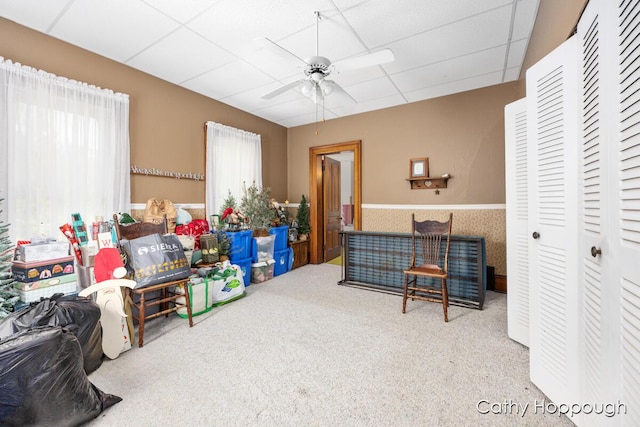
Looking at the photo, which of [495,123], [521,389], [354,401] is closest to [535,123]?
[521,389]

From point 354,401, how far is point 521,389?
3.42ft

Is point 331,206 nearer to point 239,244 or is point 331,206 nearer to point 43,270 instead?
point 239,244

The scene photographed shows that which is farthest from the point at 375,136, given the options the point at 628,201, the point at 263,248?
the point at 628,201

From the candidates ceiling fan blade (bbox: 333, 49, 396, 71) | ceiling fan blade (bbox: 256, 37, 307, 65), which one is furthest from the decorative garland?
ceiling fan blade (bbox: 333, 49, 396, 71)

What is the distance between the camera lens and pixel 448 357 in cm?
200

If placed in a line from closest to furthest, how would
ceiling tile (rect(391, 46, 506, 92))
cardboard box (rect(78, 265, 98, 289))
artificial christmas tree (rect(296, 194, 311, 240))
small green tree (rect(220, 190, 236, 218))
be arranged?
1. cardboard box (rect(78, 265, 98, 289))
2. ceiling tile (rect(391, 46, 506, 92))
3. small green tree (rect(220, 190, 236, 218))
4. artificial christmas tree (rect(296, 194, 311, 240))

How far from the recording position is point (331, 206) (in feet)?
18.4

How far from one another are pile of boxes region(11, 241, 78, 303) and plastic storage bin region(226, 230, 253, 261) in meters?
1.64

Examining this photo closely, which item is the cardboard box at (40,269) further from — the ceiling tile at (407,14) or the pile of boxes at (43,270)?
the ceiling tile at (407,14)

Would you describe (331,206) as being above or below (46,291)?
above

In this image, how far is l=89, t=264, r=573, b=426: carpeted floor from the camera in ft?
4.78

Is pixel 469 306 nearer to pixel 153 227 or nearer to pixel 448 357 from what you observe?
pixel 448 357

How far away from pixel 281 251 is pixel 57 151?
115 inches

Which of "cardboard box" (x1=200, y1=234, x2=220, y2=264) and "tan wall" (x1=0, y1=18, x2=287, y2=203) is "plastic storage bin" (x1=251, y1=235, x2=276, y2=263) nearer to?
"cardboard box" (x1=200, y1=234, x2=220, y2=264)
